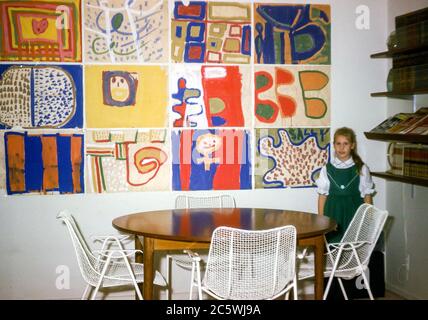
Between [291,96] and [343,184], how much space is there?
0.87m

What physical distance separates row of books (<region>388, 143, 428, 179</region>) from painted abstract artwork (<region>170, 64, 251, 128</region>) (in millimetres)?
1264

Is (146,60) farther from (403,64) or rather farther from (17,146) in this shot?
(403,64)

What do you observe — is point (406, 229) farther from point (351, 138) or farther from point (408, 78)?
point (408, 78)

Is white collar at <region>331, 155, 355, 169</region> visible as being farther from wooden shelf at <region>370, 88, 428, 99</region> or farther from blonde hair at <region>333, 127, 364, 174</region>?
wooden shelf at <region>370, 88, 428, 99</region>

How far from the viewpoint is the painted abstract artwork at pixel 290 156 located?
4.90 metres

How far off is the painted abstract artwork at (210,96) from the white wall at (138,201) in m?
0.63

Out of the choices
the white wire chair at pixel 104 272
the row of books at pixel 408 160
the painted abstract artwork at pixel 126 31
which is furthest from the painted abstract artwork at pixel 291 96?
the white wire chair at pixel 104 272

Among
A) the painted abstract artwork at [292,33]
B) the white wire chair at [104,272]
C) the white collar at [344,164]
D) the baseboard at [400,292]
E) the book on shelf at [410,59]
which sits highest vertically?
the painted abstract artwork at [292,33]

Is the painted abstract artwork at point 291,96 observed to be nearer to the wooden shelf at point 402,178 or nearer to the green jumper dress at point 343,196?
the green jumper dress at point 343,196

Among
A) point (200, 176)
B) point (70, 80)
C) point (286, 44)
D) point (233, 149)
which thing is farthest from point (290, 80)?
point (70, 80)

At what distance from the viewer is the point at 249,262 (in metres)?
3.20

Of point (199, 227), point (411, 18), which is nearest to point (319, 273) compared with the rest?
point (199, 227)

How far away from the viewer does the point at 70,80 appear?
4633mm

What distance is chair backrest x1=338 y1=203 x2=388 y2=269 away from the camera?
388cm
